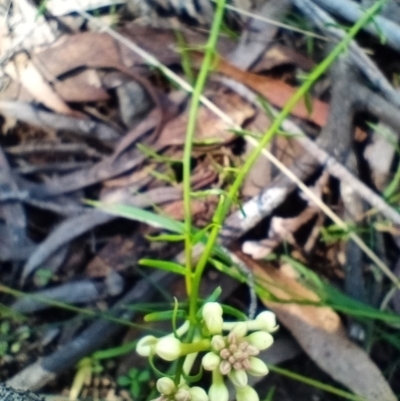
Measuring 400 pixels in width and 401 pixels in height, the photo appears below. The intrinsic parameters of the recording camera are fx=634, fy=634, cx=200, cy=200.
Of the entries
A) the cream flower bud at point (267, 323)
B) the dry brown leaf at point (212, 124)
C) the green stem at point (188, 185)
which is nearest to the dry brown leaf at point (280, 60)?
the dry brown leaf at point (212, 124)

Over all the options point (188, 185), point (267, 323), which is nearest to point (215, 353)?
point (267, 323)

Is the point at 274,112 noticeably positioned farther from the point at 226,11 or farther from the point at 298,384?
the point at 298,384

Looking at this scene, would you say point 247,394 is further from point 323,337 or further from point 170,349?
point 323,337

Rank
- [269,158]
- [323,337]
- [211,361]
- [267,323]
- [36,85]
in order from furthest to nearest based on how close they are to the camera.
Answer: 1. [36,85]
2. [269,158]
3. [323,337]
4. [267,323]
5. [211,361]

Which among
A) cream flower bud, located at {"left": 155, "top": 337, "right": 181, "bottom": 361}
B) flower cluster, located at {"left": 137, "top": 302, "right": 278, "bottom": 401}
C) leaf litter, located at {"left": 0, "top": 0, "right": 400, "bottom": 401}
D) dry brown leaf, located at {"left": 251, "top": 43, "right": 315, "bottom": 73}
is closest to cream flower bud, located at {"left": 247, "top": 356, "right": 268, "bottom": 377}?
flower cluster, located at {"left": 137, "top": 302, "right": 278, "bottom": 401}

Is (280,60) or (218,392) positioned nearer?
(218,392)

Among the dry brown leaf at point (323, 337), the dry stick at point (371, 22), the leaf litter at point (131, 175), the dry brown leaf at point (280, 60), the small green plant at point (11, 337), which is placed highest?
the dry stick at point (371, 22)

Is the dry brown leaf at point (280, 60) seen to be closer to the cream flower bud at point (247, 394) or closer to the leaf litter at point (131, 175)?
the leaf litter at point (131, 175)
